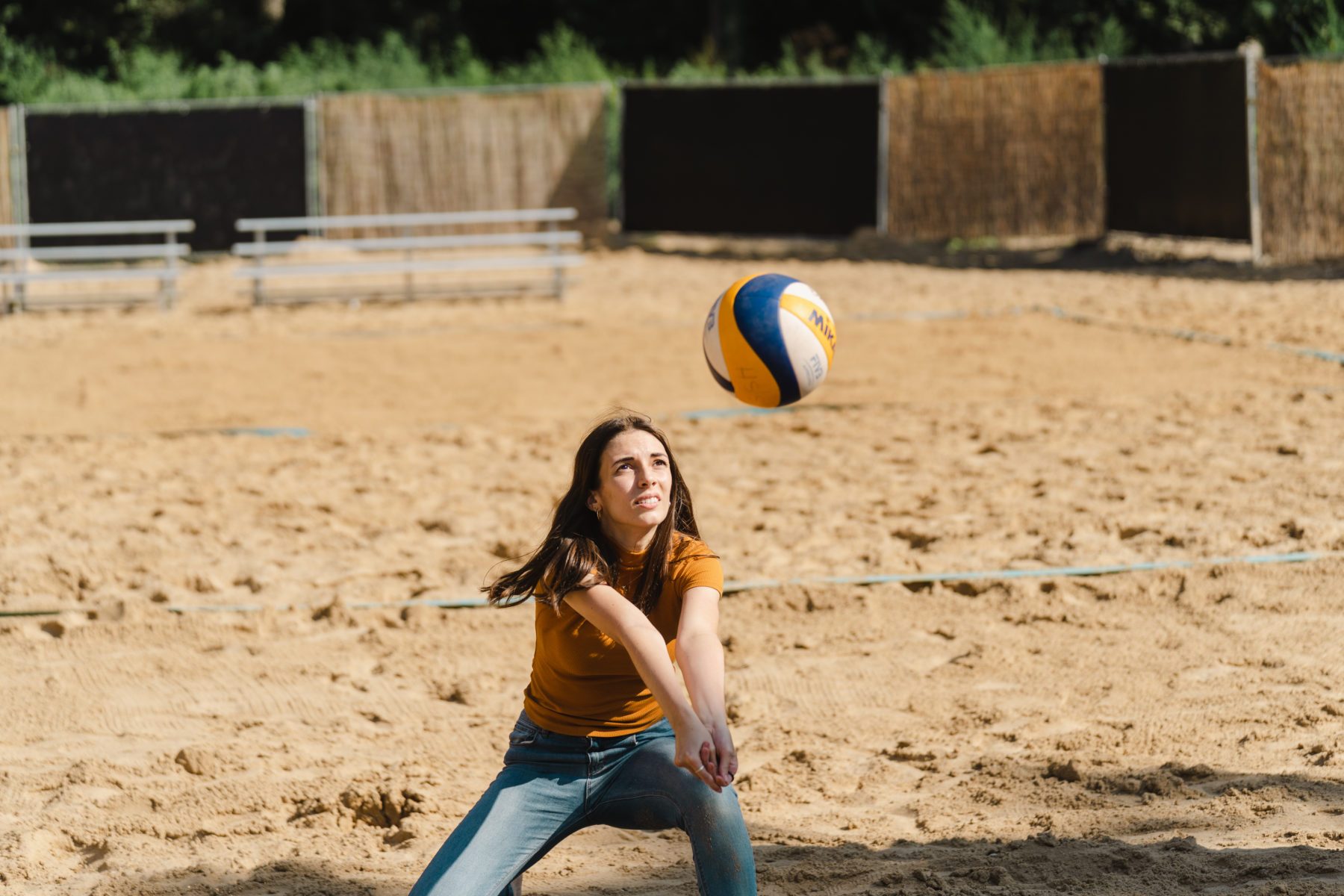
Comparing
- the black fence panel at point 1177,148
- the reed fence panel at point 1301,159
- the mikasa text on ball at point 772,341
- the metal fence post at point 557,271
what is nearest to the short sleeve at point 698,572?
the mikasa text on ball at point 772,341

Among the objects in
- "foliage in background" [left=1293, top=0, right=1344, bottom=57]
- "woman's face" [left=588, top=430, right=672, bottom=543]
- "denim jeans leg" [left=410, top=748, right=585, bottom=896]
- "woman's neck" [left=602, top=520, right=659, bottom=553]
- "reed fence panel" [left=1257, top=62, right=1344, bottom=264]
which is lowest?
"denim jeans leg" [left=410, top=748, right=585, bottom=896]

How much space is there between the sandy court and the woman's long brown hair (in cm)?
81

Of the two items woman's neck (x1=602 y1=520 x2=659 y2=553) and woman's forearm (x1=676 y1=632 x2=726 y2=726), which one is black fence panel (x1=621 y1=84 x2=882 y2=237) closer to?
woman's neck (x1=602 y1=520 x2=659 y2=553)

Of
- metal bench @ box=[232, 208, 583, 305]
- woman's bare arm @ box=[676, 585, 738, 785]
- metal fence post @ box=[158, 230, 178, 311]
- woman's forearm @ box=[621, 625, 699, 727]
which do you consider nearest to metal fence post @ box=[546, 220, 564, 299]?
metal bench @ box=[232, 208, 583, 305]

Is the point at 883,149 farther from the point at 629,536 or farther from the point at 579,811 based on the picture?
the point at 579,811

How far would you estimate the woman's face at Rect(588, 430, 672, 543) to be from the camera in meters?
3.15

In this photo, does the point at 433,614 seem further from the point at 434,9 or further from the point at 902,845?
the point at 434,9

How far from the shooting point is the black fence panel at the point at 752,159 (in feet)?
65.3

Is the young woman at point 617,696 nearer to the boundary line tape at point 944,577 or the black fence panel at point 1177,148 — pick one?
the boundary line tape at point 944,577

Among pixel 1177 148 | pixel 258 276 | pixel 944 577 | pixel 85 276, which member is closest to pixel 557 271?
pixel 258 276

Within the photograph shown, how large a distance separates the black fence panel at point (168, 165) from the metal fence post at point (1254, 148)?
11.7 meters

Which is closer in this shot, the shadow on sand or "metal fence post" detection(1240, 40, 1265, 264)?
the shadow on sand

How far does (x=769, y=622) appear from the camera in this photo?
5.45m

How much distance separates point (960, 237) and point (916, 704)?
15334 mm
